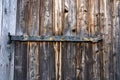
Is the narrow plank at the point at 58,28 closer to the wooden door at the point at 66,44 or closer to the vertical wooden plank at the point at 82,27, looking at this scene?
the wooden door at the point at 66,44

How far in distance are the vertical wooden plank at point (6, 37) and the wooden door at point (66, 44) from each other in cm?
7

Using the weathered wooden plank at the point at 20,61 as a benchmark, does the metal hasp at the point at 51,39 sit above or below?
above

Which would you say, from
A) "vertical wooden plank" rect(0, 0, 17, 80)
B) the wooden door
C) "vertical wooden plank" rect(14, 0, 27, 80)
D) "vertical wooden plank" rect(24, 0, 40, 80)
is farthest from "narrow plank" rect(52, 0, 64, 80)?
"vertical wooden plank" rect(0, 0, 17, 80)

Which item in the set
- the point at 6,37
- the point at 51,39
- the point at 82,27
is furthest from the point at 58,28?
the point at 6,37

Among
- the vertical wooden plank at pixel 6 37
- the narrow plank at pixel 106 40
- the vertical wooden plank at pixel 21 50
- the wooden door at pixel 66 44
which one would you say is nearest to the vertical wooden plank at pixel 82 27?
the wooden door at pixel 66 44

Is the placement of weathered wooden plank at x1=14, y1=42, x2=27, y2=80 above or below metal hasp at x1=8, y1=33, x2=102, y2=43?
below

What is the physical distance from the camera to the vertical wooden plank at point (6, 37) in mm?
4074

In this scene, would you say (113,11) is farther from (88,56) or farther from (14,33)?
(14,33)

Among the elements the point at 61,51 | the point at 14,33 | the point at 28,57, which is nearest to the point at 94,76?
the point at 61,51

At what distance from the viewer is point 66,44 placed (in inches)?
163

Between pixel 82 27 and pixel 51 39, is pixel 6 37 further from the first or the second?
pixel 82 27

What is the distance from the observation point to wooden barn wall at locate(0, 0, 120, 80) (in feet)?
13.4

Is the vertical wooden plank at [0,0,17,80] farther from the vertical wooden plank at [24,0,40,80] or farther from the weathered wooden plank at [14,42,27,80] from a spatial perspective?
the vertical wooden plank at [24,0,40,80]

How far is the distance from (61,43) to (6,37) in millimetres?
722
